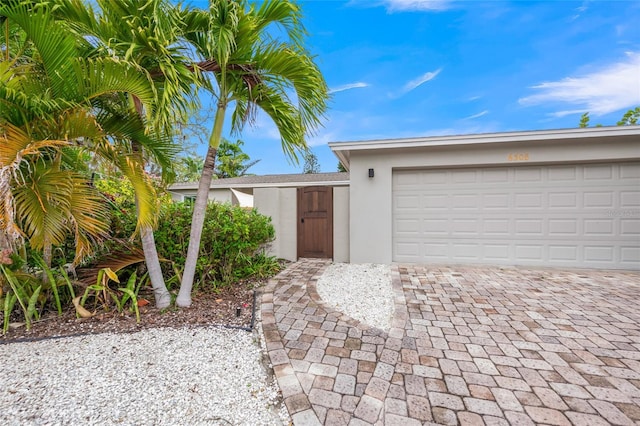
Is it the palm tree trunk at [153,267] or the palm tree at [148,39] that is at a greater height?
the palm tree at [148,39]

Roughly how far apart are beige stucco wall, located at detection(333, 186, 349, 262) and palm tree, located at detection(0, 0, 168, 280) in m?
4.76

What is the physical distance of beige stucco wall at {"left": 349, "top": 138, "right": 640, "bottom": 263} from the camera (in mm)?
5723

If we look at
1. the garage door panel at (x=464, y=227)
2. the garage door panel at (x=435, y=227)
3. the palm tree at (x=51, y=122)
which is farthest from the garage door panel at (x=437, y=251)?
the palm tree at (x=51, y=122)

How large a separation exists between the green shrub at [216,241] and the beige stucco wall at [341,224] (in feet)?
7.05

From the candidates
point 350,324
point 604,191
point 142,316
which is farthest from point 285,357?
point 604,191

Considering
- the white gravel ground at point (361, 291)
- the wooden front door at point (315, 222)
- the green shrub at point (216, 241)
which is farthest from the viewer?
the wooden front door at point (315, 222)

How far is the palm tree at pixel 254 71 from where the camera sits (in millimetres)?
2783

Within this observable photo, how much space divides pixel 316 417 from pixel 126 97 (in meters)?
3.71

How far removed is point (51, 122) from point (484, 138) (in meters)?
7.08

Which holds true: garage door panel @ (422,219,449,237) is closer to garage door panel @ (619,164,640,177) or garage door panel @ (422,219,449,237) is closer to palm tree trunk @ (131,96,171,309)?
garage door panel @ (619,164,640,177)

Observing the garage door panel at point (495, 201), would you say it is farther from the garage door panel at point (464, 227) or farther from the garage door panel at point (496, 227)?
the garage door panel at point (464, 227)

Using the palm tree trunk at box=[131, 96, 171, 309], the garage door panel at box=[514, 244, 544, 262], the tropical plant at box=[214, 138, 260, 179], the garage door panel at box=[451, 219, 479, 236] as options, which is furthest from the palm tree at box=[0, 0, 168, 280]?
the tropical plant at box=[214, 138, 260, 179]

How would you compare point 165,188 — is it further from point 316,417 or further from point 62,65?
point 316,417

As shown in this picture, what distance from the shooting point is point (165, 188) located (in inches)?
134
